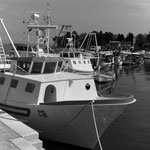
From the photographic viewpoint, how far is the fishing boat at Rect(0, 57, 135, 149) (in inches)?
427

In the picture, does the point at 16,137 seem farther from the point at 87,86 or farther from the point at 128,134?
the point at 128,134

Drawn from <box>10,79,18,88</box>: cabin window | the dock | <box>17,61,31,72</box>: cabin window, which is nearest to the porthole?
<box>17,61,31,72</box>: cabin window

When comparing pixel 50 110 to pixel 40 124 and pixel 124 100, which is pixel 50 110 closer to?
pixel 40 124

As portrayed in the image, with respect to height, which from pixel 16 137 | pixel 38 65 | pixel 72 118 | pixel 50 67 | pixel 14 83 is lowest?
pixel 72 118

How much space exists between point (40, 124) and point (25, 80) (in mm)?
2378

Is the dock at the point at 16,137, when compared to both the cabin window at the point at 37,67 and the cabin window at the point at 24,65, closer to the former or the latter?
the cabin window at the point at 37,67

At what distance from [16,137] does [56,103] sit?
344 cm

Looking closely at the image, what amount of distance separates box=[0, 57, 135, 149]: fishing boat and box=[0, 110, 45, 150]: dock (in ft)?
7.40

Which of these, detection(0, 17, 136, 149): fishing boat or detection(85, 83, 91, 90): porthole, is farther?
detection(85, 83, 91, 90): porthole

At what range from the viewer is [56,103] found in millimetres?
11070

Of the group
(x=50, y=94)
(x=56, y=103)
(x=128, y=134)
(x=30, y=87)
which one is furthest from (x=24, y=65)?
(x=128, y=134)

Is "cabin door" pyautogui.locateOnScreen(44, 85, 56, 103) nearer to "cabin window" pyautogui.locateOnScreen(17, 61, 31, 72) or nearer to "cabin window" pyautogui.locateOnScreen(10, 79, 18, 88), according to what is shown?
"cabin window" pyautogui.locateOnScreen(10, 79, 18, 88)

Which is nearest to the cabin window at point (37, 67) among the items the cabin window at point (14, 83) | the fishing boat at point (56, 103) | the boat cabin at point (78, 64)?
the fishing boat at point (56, 103)

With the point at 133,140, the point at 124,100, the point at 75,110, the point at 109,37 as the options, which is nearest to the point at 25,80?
the point at 75,110
